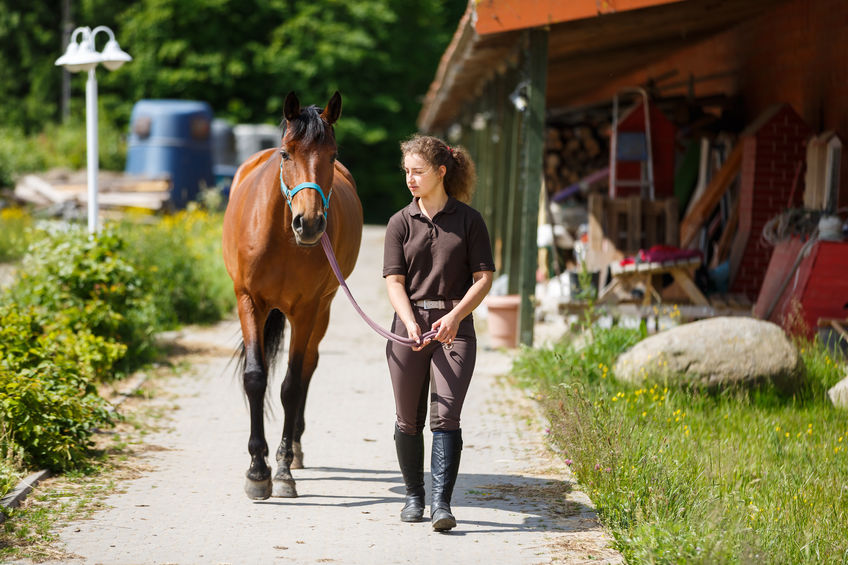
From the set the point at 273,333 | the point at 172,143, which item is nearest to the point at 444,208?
the point at 273,333

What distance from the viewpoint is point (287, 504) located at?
17.7ft

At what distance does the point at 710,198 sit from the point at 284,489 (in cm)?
723

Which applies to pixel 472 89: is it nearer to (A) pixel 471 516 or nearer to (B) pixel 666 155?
(B) pixel 666 155

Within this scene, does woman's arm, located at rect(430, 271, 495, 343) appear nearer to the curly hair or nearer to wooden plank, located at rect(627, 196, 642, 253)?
the curly hair

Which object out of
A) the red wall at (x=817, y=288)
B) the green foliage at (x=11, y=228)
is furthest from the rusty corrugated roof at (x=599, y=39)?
the green foliage at (x=11, y=228)

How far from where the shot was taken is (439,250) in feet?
16.0

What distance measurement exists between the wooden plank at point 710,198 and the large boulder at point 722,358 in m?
3.96

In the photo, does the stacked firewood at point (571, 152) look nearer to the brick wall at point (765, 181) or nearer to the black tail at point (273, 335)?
the brick wall at point (765, 181)

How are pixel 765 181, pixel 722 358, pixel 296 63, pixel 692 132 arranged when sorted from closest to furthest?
pixel 722 358 < pixel 765 181 < pixel 692 132 < pixel 296 63

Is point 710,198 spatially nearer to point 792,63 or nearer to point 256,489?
point 792,63

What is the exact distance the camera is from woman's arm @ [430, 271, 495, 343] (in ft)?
15.5

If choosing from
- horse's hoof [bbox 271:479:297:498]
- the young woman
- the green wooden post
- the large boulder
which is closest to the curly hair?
the young woman

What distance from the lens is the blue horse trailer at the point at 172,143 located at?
1007 inches

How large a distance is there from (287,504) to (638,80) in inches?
530
